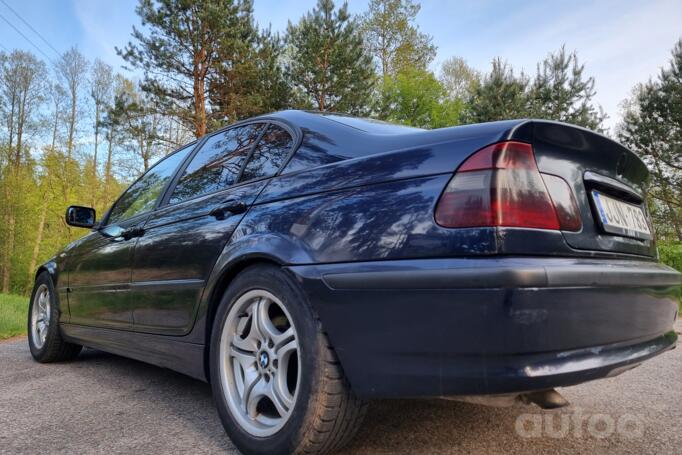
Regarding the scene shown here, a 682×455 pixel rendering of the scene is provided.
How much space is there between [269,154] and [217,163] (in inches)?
20.2

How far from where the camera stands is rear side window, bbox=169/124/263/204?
8.14ft

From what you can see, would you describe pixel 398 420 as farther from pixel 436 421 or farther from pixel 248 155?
pixel 248 155

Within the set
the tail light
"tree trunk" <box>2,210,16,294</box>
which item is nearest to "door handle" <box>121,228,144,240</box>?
the tail light

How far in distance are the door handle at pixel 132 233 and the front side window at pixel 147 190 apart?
183 mm

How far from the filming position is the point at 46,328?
13.0 feet

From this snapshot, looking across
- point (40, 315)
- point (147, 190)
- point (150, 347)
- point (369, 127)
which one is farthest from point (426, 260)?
point (40, 315)

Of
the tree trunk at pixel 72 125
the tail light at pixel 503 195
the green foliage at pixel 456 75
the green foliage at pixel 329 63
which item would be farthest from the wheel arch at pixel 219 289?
the green foliage at pixel 456 75

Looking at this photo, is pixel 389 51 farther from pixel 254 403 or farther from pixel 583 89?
pixel 254 403

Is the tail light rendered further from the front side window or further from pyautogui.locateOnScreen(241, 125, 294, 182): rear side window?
the front side window

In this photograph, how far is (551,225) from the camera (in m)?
1.46

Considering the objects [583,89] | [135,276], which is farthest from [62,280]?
[583,89]

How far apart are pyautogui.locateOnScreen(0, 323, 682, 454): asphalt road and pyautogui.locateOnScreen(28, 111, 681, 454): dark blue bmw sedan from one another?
0.96 ft

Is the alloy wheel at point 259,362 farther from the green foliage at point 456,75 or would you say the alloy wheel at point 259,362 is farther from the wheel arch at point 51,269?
the green foliage at point 456,75

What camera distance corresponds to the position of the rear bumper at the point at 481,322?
1.31m
